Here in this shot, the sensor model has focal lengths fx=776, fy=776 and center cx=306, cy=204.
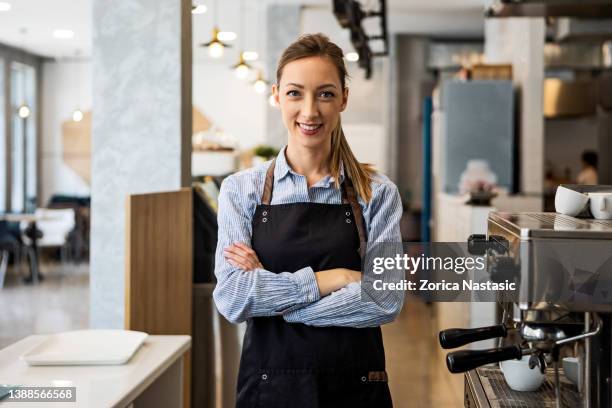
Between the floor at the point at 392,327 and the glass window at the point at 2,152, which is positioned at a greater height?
the glass window at the point at 2,152

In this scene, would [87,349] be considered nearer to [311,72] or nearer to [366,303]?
[366,303]

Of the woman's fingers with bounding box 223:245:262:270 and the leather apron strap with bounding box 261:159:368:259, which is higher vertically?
the leather apron strap with bounding box 261:159:368:259

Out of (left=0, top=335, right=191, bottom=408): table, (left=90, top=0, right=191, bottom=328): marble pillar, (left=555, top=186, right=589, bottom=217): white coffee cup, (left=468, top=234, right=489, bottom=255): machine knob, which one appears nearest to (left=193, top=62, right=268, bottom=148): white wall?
(left=90, top=0, right=191, bottom=328): marble pillar

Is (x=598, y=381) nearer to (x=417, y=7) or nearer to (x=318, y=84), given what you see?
(x=318, y=84)

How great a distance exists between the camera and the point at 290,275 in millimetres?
1850

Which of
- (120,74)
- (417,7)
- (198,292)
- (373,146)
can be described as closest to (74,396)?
(198,292)

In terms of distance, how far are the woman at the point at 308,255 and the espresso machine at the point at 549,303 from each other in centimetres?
30

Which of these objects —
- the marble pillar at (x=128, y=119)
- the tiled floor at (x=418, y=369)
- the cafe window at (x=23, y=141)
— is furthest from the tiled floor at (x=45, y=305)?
the marble pillar at (x=128, y=119)

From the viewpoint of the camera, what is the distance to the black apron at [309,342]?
1854mm

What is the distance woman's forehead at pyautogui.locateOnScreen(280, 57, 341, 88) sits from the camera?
6.06 feet

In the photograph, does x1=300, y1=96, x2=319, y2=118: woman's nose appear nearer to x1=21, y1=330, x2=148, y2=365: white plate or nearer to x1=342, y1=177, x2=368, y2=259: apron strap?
x1=342, y1=177, x2=368, y2=259: apron strap

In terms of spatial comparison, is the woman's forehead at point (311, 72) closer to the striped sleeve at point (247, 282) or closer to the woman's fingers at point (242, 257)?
the striped sleeve at point (247, 282)

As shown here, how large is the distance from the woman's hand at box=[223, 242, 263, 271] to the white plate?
524mm

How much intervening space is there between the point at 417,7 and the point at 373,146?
Answer: 356cm
